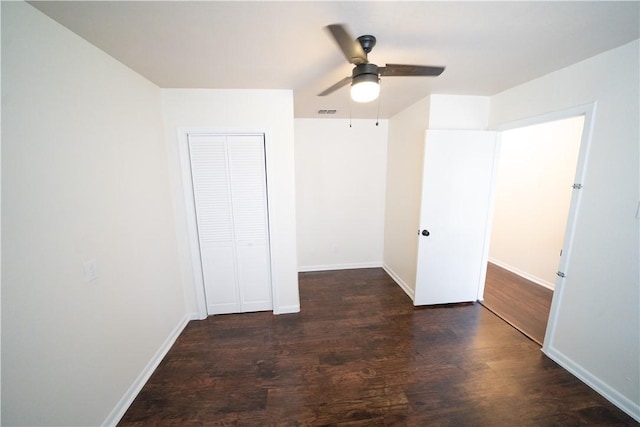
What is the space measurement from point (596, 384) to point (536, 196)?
242cm

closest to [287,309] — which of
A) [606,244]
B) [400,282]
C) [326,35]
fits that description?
[400,282]

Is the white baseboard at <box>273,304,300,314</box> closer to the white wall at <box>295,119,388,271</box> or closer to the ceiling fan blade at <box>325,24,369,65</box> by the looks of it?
the white wall at <box>295,119,388,271</box>

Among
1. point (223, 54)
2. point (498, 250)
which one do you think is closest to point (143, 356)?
point (223, 54)

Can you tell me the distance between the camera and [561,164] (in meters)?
2.85

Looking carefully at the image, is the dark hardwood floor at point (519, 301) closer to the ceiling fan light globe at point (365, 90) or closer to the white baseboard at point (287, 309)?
the white baseboard at point (287, 309)

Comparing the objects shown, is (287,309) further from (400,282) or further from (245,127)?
(245,127)

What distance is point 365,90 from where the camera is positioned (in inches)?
51.6


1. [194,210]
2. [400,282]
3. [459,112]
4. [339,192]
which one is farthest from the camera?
[339,192]

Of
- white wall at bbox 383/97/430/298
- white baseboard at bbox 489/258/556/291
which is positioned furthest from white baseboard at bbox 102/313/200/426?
white baseboard at bbox 489/258/556/291

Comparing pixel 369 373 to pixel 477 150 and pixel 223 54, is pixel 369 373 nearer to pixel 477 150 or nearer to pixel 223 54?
pixel 477 150

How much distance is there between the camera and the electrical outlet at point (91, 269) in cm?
131

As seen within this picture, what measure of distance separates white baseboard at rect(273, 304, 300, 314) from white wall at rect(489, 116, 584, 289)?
2853 millimetres

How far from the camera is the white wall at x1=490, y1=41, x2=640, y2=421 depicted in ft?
4.69

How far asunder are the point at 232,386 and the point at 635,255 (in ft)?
9.73
